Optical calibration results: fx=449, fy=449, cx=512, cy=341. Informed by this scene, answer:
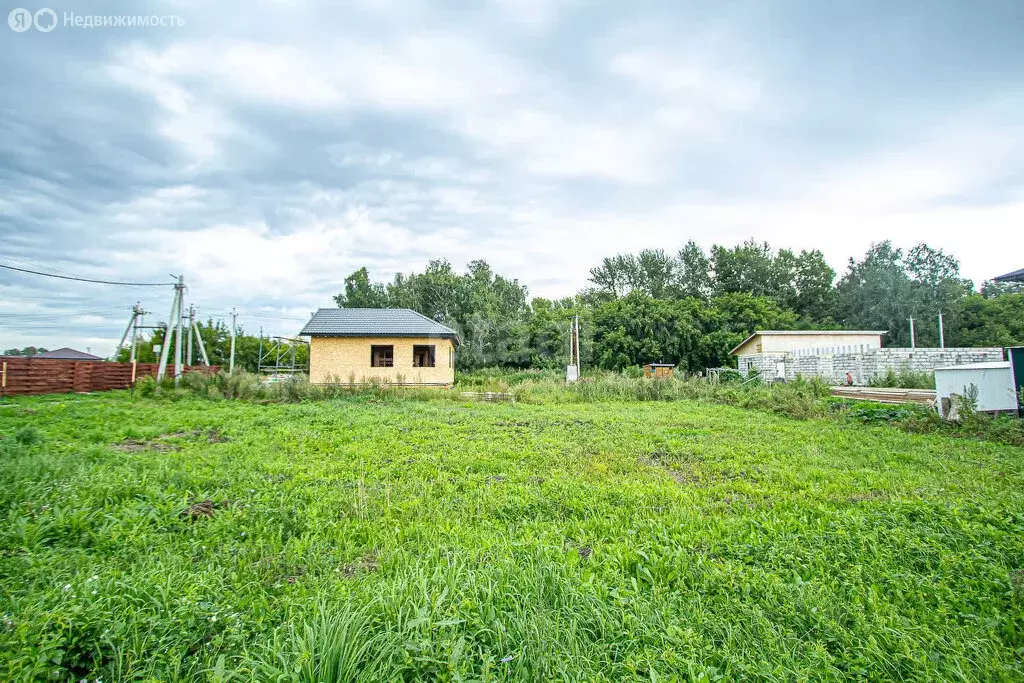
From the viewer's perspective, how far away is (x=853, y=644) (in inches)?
87.4

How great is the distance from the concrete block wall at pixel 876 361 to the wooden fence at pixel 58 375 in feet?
80.7

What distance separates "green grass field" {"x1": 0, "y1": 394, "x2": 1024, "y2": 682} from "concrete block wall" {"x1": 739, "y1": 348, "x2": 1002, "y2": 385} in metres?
14.2

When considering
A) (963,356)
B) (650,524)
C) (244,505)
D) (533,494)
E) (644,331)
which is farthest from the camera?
(644,331)

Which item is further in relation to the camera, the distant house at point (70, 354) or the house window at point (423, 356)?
the distant house at point (70, 354)

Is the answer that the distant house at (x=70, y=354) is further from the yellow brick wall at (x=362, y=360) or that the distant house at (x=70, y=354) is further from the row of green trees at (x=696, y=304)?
the yellow brick wall at (x=362, y=360)

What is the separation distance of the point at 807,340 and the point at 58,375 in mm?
34459

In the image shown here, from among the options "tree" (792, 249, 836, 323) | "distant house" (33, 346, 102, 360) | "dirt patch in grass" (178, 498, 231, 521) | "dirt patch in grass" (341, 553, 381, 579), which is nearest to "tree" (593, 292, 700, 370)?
"tree" (792, 249, 836, 323)

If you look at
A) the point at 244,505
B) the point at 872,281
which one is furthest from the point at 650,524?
the point at 872,281

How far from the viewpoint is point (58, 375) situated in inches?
661

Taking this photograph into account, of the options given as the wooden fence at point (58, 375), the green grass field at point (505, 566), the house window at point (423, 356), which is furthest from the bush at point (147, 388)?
the house window at point (423, 356)

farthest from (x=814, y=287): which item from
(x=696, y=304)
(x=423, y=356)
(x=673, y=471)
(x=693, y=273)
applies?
(x=673, y=471)

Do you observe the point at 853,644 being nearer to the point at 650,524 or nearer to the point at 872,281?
the point at 650,524

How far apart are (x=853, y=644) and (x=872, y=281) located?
1846 inches

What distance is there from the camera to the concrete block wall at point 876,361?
58.0 ft
